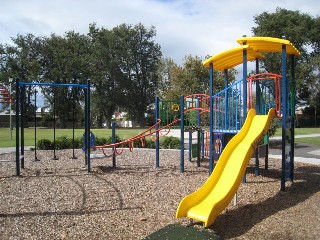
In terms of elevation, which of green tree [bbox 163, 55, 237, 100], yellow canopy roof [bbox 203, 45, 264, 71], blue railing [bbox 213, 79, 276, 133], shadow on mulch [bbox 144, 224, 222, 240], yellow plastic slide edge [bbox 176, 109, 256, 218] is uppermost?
green tree [bbox 163, 55, 237, 100]

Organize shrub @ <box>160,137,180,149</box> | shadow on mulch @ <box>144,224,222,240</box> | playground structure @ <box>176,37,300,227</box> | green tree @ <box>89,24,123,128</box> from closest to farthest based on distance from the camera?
shadow on mulch @ <box>144,224,222,240</box>, playground structure @ <box>176,37,300,227</box>, shrub @ <box>160,137,180,149</box>, green tree @ <box>89,24,123,128</box>

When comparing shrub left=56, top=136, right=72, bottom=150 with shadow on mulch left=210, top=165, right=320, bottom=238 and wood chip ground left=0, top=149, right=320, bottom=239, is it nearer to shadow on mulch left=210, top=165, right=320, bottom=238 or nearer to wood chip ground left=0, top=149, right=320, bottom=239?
wood chip ground left=0, top=149, right=320, bottom=239

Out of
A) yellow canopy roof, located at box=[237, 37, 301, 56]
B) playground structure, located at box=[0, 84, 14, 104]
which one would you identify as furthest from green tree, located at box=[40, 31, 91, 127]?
yellow canopy roof, located at box=[237, 37, 301, 56]

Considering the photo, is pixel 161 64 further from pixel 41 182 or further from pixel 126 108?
pixel 41 182

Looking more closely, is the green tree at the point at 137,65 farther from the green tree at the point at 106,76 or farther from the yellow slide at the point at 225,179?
the yellow slide at the point at 225,179

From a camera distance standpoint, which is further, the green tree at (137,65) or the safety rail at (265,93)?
the green tree at (137,65)

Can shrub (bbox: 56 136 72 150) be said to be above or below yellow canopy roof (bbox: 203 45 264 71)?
below

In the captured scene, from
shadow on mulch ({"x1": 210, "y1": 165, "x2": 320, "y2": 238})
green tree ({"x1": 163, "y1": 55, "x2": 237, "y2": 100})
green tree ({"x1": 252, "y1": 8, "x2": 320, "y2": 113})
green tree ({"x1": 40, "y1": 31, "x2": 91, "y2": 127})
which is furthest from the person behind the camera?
green tree ({"x1": 40, "y1": 31, "x2": 91, "y2": 127})

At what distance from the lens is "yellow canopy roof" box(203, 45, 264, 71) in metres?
8.08

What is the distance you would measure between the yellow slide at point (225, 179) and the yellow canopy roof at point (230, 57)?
1504mm

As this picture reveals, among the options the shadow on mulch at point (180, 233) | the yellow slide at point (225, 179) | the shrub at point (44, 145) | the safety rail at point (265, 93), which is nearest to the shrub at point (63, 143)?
the shrub at point (44, 145)

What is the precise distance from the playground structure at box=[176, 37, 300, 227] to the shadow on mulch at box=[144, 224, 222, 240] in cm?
17

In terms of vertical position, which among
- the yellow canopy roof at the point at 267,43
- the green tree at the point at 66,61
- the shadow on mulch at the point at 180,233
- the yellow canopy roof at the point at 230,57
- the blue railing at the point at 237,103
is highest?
the green tree at the point at 66,61

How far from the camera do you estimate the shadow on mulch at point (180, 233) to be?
462cm
